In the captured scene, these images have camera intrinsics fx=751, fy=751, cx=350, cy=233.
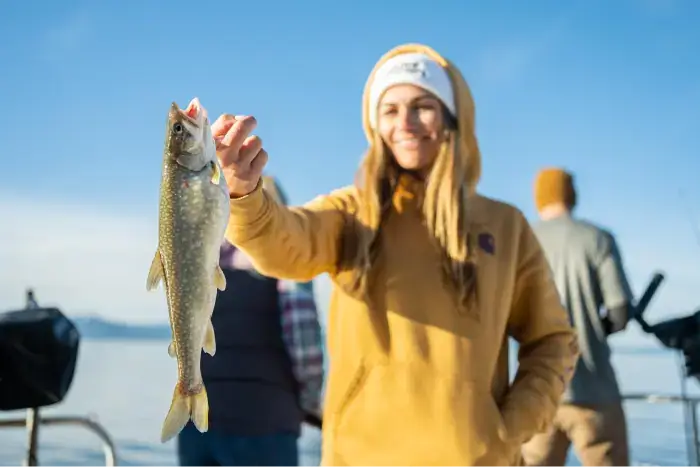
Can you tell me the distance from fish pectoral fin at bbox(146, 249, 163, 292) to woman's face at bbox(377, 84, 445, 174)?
1.25 meters

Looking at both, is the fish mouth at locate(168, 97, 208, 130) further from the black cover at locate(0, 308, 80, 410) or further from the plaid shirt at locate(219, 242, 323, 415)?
the black cover at locate(0, 308, 80, 410)

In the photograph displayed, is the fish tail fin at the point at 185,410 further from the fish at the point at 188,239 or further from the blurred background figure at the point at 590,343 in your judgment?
the blurred background figure at the point at 590,343

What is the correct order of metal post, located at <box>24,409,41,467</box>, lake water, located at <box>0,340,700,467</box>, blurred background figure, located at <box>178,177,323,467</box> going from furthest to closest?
lake water, located at <box>0,340,700,467</box>
metal post, located at <box>24,409,41,467</box>
blurred background figure, located at <box>178,177,323,467</box>

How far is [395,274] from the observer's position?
2393 mm

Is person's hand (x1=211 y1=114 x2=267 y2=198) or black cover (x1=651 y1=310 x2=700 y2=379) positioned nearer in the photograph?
person's hand (x1=211 y1=114 x2=267 y2=198)

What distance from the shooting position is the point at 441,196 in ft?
8.18

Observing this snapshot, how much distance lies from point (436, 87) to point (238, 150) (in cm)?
108

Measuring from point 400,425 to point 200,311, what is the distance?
0.96 metres

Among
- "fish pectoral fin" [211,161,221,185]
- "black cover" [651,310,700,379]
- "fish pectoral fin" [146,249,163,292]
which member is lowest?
"black cover" [651,310,700,379]

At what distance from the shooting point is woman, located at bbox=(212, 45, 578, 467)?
225 centimetres

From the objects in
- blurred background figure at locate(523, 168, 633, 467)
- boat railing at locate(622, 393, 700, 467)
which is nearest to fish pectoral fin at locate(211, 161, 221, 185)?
blurred background figure at locate(523, 168, 633, 467)

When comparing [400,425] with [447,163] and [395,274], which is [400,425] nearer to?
[395,274]

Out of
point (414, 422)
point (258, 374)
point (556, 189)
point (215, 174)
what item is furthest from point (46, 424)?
point (556, 189)

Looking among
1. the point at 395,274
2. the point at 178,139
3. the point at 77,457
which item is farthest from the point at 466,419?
the point at 77,457
